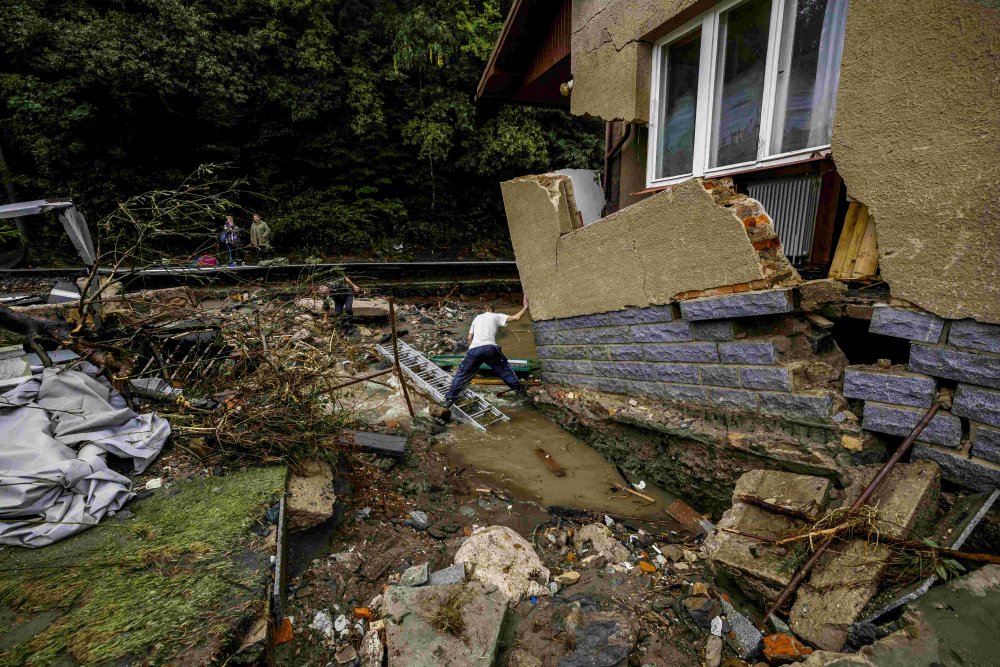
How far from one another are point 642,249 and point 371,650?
319cm

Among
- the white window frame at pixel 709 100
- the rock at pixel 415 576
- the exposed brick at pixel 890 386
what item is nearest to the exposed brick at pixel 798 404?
the exposed brick at pixel 890 386

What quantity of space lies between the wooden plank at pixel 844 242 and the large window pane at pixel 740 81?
0.89 metres

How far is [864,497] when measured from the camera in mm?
2420

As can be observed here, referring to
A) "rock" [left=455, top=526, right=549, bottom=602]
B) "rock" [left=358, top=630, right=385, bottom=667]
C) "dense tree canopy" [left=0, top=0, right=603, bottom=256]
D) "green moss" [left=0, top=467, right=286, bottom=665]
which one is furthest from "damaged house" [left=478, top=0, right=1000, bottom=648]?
"dense tree canopy" [left=0, top=0, right=603, bottom=256]

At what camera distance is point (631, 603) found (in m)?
2.64

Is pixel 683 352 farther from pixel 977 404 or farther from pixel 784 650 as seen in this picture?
pixel 784 650

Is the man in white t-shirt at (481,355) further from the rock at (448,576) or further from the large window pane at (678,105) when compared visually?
the rock at (448,576)

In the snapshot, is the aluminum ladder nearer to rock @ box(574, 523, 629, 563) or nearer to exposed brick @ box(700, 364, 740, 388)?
rock @ box(574, 523, 629, 563)

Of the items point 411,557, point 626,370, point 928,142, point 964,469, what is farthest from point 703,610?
point 928,142

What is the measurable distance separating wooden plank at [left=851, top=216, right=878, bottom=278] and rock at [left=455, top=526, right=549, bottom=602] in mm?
2697

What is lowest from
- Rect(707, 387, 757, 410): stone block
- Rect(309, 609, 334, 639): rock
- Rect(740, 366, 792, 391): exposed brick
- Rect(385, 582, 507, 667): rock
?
Rect(309, 609, 334, 639): rock

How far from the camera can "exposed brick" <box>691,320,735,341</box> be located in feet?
10.5

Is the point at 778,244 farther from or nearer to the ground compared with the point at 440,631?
farther from the ground

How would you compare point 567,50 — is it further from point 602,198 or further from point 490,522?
point 490,522
